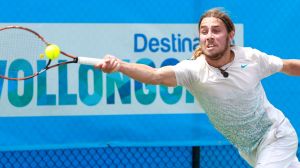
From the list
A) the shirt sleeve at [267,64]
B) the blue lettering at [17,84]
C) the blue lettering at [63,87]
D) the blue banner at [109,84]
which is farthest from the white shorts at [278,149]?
the blue lettering at [17,84]

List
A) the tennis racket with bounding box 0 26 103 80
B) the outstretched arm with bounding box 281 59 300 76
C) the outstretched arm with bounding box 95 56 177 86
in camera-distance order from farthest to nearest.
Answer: the tennis racket with bounding box 0 26 103 80, the outstretched arm with bounding box 281 59 300 76, the outstretched arm with bounding box 95 56 177 86

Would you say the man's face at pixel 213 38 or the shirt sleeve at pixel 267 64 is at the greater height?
the man's face at pixel 213 38

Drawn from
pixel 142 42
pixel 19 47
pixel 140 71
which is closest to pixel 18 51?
pixel 19 47

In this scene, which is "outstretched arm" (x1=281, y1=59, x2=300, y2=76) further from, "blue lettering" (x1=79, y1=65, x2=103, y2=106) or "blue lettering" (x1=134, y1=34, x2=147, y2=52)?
"blue lettering" (x1=79, y1=65, x2=103, y2=106)

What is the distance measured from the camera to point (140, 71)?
4.00 meters

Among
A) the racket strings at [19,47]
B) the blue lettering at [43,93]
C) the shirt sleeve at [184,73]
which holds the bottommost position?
the blue lettering at [43,93]

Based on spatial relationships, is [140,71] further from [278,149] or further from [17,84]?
[17,84]

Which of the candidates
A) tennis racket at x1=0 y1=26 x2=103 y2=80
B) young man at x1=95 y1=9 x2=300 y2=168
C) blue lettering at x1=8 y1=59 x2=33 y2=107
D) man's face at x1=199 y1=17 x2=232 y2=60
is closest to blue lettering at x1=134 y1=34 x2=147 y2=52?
tennis racket at x1=0 y1=26 x2=103 y2=80

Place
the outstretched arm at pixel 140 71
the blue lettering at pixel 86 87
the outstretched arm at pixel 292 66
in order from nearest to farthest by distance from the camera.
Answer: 1. the outstretched arm at pixel 140 71
2. the outstretched arm at pixel 292 66
3. the blue lettering at pixel 86 87

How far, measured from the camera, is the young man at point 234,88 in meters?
4.23

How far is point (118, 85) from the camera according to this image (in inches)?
217

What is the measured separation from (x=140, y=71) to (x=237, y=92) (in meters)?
0.61

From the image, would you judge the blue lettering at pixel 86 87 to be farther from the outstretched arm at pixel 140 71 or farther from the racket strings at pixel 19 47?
the outstretched arm at pixel 140 71

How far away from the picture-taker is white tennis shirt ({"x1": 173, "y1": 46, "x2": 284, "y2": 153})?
425 cm
